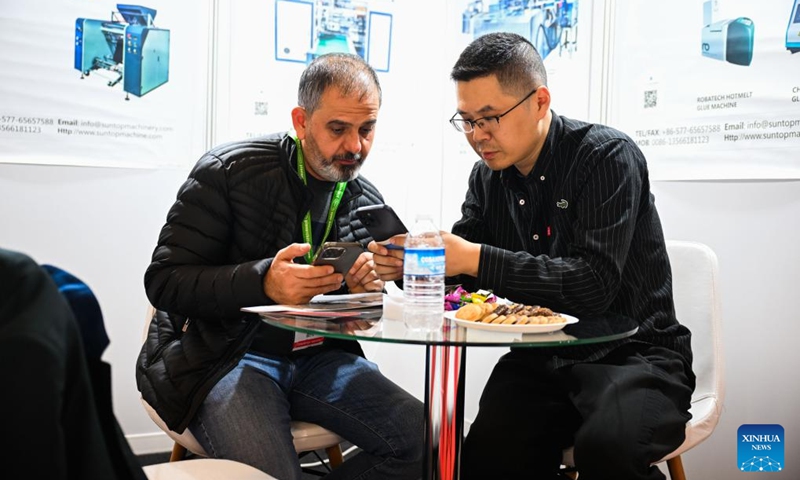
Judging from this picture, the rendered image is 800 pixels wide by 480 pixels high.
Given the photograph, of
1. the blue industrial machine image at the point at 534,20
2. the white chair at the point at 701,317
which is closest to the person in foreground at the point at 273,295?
the white chair at the point at 701,317

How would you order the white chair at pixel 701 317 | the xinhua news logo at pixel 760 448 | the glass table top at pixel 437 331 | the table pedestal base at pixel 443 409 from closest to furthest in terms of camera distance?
the glass table top at pixel 437 331
the table pedestal base at pixel 443 409
the white chair at pixel 701 317
the xinhua news logo at pixel 760 448

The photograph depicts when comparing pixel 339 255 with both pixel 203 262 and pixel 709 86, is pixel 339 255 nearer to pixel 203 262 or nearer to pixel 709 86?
pixel 203 262

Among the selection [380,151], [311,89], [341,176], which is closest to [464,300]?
[341,176]

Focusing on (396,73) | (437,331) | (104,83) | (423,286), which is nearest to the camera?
(437,331)

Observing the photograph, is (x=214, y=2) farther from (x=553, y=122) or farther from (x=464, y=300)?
(x=464, y=300)

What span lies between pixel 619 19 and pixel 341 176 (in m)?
1.74

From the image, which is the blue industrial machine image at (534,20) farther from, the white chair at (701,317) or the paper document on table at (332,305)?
the paper document on table at (332,305)

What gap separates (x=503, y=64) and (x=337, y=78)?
546 mm

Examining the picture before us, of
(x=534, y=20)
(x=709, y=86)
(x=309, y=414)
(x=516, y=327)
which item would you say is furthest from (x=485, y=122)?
(x=534, y=20)

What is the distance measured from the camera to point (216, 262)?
7.39 ft

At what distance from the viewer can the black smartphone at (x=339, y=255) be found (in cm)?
197

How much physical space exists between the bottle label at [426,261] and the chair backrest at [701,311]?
107cm

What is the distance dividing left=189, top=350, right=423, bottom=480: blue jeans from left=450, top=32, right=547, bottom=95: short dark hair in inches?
39.2

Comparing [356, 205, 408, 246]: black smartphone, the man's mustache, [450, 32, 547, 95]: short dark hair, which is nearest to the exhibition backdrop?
[450, 32, 547, 95]: short dark hair
